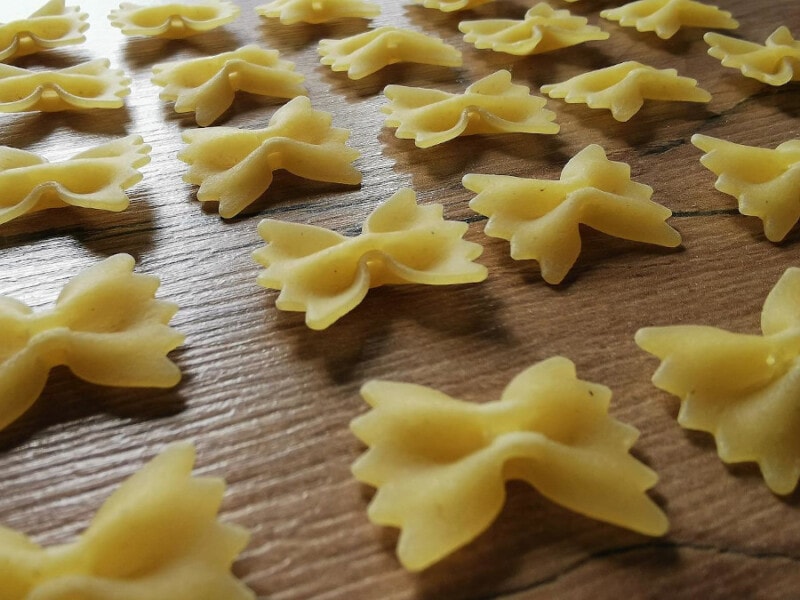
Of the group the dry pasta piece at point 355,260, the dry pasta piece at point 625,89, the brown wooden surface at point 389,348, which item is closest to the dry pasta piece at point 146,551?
the brown wooden surface at point 389,348

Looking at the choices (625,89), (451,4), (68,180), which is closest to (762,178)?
(625,89)

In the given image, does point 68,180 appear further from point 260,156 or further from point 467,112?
point 467,112

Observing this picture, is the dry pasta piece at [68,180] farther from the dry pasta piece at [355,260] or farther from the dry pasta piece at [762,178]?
the dry pasta piece at [762,178]

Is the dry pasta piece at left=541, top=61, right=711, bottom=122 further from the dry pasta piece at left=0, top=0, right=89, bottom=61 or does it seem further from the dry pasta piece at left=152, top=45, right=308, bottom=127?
the dry pasta piece at left=0, top=0, right=89, bottom=61

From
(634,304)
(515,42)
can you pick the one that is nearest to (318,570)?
(634,304)

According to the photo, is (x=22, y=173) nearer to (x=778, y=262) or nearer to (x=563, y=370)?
(x=563, y=370)
